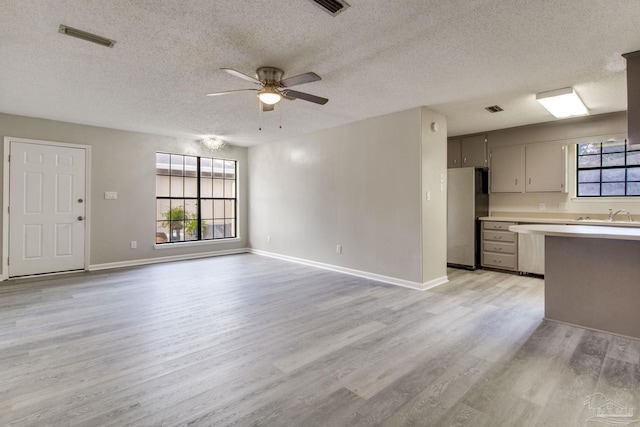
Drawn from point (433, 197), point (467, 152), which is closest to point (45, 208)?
point (433, 197)

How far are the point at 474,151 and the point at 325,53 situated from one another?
4.34 metres

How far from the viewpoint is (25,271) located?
194 inches

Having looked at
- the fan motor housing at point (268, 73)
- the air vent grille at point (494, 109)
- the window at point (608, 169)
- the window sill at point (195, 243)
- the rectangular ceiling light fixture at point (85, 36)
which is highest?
the air vent grille at point (494, 109)

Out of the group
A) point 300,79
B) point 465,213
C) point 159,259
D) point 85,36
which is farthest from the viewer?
point 159,259

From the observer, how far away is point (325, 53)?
2.73 m

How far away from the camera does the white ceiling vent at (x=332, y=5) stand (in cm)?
202

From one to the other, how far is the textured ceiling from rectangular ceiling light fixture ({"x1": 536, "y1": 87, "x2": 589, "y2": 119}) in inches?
4.6

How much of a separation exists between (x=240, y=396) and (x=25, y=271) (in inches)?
199

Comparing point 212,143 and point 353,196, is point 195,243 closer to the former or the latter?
point 212,143

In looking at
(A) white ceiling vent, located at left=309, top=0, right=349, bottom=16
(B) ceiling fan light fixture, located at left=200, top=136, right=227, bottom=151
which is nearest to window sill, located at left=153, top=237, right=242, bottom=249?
(B) ceiling fan light fixture, located at left=200, top=136, right=227, bottom=151

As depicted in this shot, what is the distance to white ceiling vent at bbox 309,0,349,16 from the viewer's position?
6.63 feet

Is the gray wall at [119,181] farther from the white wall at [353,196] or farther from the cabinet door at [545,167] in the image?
the cabinet door at [545,167]

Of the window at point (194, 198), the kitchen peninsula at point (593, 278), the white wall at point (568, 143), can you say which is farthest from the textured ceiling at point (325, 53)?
the window at point (194, 198)

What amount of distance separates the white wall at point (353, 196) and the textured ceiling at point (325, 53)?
61 centimetres
